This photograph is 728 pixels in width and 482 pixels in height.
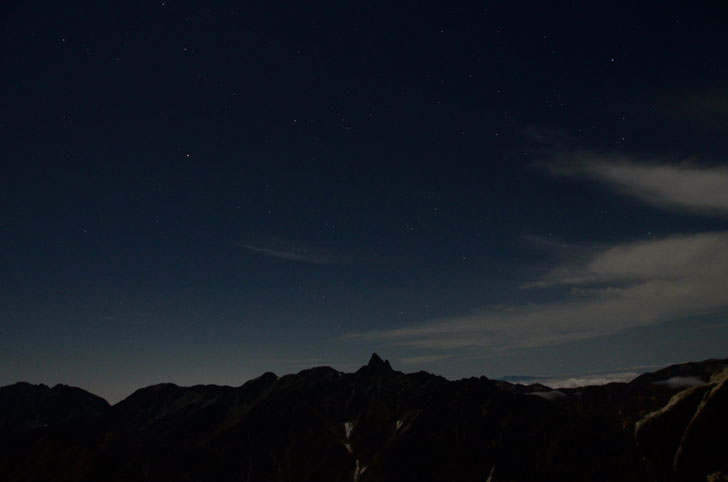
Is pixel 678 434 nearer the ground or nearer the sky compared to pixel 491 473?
nearer the sky

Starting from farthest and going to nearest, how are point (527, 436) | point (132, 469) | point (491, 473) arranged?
point (132, 469) → point (527, 436) → point (491, 473)

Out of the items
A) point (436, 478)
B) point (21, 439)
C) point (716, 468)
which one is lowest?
point (436, 478)

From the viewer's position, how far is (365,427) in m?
195

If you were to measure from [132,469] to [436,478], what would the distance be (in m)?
123

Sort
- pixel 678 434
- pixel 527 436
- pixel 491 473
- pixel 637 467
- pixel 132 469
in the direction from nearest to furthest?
pixel 678 434
pixel 637 467
pixel 491 473
pixel 527 436
pixel 132 469

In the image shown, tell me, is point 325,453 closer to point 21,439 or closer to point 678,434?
point 21,439

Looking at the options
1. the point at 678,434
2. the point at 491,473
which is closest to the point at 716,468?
the point at 678,434

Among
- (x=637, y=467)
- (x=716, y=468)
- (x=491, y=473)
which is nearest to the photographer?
(x=716, y=468)

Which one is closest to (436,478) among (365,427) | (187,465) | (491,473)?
(491,473)

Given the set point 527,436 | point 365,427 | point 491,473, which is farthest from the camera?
point 365,427

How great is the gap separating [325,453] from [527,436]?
82755mm

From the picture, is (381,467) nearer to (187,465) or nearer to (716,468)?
(187,465)

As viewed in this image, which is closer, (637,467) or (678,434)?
(678,434)

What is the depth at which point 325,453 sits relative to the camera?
182 m
